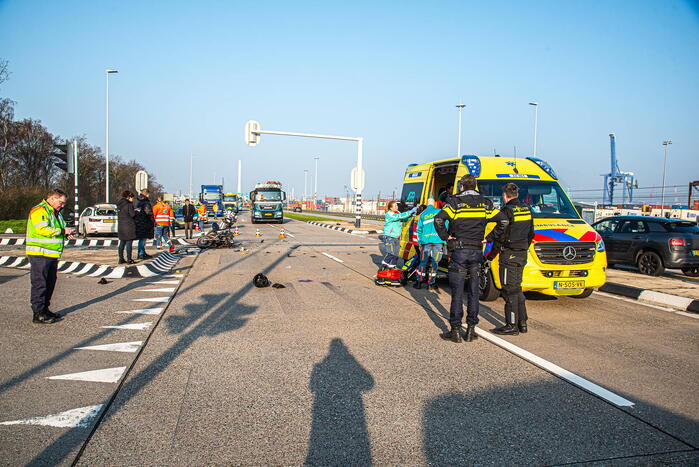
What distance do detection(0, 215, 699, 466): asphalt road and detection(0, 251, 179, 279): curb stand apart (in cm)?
280

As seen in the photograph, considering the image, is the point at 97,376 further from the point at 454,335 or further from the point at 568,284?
the point at 568,284

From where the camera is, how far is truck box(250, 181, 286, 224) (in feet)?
125

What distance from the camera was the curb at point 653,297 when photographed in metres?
8.31

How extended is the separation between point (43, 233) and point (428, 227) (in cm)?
616

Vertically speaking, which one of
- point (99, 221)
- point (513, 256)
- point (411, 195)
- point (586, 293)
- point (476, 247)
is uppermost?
point (411, 195)

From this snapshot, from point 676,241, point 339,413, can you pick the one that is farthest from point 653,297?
point 339,413

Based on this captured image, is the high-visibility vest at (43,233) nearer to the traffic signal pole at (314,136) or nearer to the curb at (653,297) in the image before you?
the curb at (653,297)

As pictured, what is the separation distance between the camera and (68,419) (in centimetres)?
367

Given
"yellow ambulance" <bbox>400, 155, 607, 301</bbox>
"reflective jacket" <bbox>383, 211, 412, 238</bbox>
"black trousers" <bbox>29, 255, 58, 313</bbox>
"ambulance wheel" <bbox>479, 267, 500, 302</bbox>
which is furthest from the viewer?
"reflective jacket" <bbox>383, 211, 412, 238</bbox>

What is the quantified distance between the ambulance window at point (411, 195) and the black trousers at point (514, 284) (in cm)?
521

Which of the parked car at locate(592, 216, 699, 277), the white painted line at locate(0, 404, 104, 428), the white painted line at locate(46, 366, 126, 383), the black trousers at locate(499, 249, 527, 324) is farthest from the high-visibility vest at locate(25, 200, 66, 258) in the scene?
the parked car at locate(592, 216, 699, 277)

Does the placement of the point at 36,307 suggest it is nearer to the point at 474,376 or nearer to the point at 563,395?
the point at 474,376

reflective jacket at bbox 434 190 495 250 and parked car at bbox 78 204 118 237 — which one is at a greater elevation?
reflective jacket at bbox 434 190 495 250

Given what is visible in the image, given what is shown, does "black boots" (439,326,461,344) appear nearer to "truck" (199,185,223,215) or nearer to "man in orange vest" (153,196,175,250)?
"man in orange vest" (153,196,175,250)
